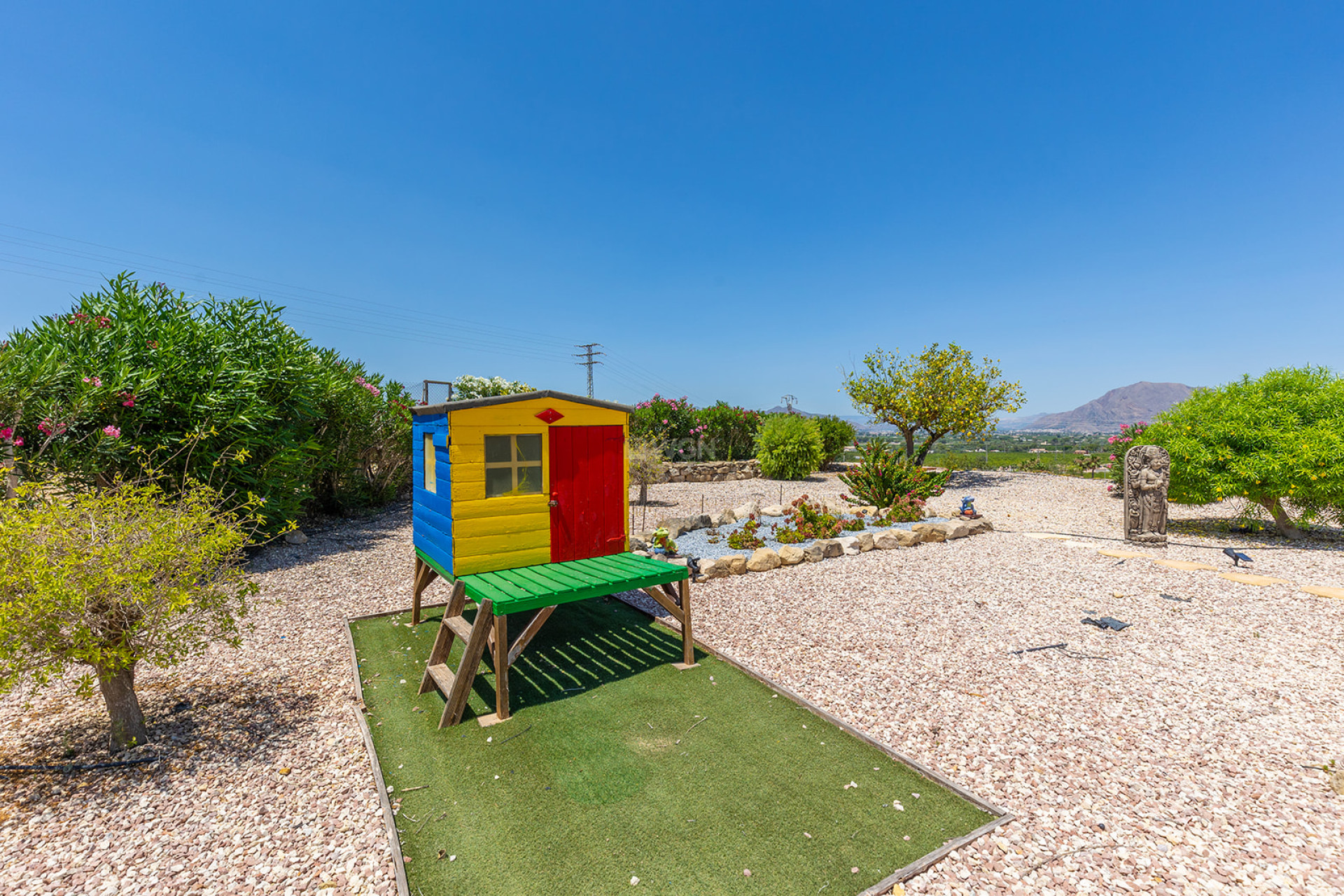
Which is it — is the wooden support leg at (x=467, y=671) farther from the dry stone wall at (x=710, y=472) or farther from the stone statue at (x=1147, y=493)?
the dry stone wall at (x=710, y=472)

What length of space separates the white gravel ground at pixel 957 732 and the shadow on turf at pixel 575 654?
632 millimetres

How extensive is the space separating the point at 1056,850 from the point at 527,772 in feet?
8.91

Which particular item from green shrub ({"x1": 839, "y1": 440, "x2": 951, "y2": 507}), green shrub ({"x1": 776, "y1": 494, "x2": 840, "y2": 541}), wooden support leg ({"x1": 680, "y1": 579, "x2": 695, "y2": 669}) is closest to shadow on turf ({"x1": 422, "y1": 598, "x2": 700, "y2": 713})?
wooden support leg ({"x1": 680, "y1": 579, "x2": 695, "y2": 669})

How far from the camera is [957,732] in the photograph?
11.7 ft

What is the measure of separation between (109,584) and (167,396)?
17.8 ft

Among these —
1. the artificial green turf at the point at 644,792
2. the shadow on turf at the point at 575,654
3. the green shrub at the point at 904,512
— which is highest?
the green shrub at the point at 904,512

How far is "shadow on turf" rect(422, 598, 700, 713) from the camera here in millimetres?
4273

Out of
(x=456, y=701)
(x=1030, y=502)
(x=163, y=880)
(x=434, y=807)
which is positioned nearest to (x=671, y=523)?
(x=456, y=701)

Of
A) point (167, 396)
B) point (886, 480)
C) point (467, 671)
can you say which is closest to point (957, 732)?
point (467, 671)

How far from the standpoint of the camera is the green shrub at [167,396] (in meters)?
6.53

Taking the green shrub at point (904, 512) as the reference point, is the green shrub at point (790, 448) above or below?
above

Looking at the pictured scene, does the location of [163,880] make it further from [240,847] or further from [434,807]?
[434,807]

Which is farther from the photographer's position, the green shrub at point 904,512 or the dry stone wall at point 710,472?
the dry stone wall at point 710,472

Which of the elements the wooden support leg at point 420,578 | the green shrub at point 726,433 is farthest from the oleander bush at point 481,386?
the wooden support leg at point 420,578
